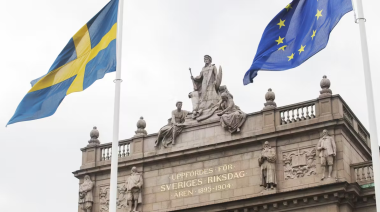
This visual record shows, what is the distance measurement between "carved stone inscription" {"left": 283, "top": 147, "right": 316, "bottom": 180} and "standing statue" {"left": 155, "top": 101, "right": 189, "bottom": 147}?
6.39 meters

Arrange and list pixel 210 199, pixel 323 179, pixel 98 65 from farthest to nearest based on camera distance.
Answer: pixel 210 199 < pixel 323 179 < pixel 98 65

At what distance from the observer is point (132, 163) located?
5216 cm

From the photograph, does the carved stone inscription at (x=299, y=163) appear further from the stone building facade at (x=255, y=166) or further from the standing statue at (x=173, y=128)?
the standing statue at (x=173, y=128)

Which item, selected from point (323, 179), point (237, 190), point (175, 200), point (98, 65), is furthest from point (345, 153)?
point (98, 65)

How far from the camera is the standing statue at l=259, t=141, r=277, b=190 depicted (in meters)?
47.8

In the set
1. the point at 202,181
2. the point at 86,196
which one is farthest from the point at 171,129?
the point at 86,196

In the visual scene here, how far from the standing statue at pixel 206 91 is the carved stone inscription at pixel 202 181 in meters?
2.96

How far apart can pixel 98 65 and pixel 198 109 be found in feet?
58.0

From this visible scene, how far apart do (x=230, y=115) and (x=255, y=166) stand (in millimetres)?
3049

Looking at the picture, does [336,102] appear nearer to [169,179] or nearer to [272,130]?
[272,130]

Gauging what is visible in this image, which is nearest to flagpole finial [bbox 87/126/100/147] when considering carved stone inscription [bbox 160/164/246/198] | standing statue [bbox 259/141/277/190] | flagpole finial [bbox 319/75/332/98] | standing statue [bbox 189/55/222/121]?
carved stone inscription [bbox 160/164/246/198]

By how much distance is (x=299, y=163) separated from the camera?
47.8 meters

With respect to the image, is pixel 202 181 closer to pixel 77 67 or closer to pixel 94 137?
pixel 94 137

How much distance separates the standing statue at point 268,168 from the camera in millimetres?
47750
